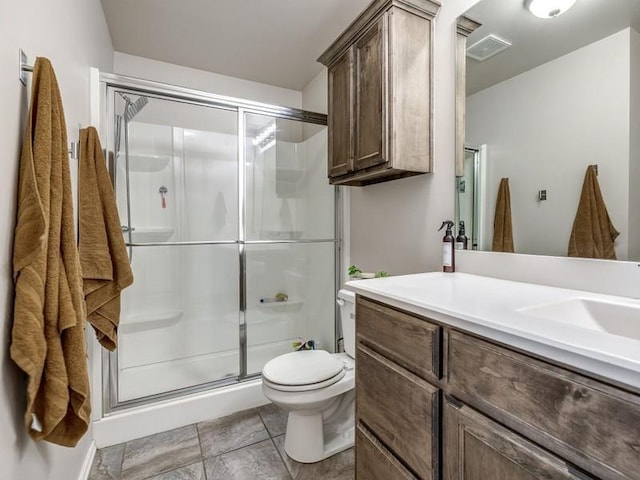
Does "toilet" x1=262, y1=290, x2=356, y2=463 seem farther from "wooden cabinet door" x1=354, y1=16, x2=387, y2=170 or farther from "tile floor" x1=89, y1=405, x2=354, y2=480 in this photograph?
"wooden cabinet door" x1=354, y1=16, x2=387, y2=170

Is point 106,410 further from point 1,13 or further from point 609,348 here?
point 609,348

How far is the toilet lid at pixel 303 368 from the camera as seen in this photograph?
1530 mm

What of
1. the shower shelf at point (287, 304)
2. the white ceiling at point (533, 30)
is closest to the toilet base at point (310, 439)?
the shower shelf at point (287, 304)

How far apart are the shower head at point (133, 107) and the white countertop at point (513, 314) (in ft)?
6.05

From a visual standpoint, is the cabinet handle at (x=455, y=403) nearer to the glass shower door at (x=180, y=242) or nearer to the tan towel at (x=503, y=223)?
the tan towel at (x=503, y=223)

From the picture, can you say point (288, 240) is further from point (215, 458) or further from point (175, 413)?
point (215, 458)

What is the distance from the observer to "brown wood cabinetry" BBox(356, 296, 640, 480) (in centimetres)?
54

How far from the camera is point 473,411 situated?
2.44 ft

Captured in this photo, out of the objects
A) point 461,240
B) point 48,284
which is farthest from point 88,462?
point 461,240

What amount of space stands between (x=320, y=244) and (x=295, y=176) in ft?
2.12

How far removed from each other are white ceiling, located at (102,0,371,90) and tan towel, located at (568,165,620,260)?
5.37 feet

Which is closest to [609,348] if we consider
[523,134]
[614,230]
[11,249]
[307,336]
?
[614,230]

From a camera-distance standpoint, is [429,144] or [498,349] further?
[429,144]

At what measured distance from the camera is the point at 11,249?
0.83 meters
